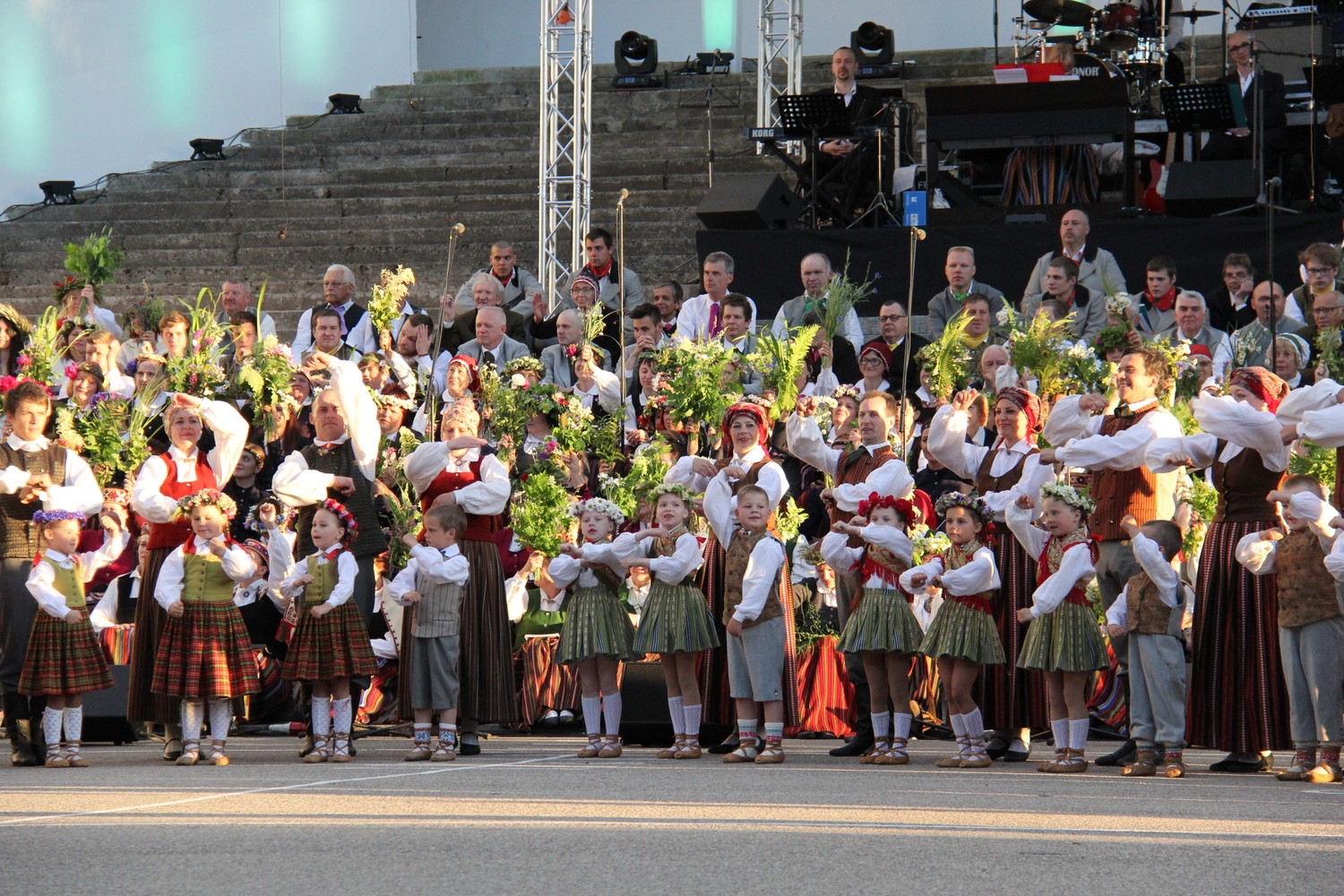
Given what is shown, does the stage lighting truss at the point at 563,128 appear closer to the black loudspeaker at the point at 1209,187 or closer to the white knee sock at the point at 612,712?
the black loudspeaker at the point at 1209,187

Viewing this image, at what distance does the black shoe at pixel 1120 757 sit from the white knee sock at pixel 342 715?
122 inches

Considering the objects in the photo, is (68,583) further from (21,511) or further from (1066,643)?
(1066,643)

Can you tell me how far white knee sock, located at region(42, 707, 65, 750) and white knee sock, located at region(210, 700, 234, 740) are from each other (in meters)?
0.69

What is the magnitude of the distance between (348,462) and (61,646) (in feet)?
4.64

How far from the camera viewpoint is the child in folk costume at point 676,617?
24.0 feet

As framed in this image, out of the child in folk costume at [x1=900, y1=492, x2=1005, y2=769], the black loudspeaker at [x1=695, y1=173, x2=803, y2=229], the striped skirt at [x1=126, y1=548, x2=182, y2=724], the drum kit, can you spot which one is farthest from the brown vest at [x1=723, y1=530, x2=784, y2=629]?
the drum kit

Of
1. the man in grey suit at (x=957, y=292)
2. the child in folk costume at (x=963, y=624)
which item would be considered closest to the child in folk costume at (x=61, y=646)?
the child in folk costume at (x=963, y=624)

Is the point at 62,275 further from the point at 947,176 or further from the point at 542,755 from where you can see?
the point at 542,755

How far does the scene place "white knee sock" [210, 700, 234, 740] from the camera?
6.97 meters

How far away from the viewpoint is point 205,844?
4398 mm

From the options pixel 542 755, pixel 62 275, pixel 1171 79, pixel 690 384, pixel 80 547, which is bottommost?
pixel 542 755

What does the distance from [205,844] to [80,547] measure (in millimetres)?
4964

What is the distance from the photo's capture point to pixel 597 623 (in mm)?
7465

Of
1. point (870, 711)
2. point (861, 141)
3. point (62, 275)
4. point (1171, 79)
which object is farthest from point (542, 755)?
point (62, 275)
